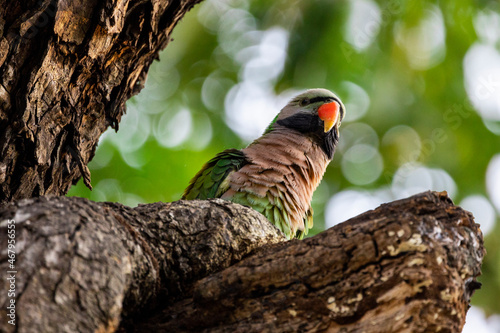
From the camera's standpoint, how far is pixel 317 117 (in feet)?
17.6

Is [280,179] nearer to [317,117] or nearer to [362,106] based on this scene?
[317,117]

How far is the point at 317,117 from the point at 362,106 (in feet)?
8.16

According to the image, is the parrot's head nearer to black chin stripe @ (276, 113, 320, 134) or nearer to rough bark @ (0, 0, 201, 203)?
black chin stripe @ (276, 113, 320, 134)

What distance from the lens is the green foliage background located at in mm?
7070

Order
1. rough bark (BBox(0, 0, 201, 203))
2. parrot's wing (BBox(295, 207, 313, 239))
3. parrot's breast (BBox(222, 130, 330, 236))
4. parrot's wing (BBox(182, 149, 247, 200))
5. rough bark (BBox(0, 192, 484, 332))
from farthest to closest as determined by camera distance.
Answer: parrot's wing (BBox(295, 207, 313, 239)) < parrot's wing (BBox(182, 149, 247, 200)) < parrot's breast (BBox(222, 130, 330, 236)) < rough bark (BBox(0, 0, 201, 203)) < rough bark (BBox(0, 192, 484, 332))

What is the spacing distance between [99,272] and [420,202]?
1.38 metres

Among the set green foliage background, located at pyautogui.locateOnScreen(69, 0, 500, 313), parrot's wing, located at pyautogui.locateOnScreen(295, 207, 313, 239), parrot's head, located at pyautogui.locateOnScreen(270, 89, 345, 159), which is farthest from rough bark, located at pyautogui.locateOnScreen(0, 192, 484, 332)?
green foliage background, located at pyautogui.locateOnScreen(69, 0, 500, 313)

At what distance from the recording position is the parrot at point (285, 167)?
14.5ft

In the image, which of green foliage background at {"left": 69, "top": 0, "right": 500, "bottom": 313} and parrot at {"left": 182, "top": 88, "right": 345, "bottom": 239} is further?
green foliage background at {"left": 69, "top": 0, "right": 500, "bottom": 313}

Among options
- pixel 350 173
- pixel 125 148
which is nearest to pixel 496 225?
pixel 350 173

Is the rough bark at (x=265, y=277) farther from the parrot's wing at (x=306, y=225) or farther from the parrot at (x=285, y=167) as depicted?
the parrot's wing at (x=306, y=225)

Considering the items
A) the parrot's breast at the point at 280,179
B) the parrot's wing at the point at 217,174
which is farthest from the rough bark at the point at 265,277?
the parrot's wing at the point at 217,174

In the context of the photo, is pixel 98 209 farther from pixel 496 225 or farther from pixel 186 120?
pixel 496 225

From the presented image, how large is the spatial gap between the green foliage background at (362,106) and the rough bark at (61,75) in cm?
394
